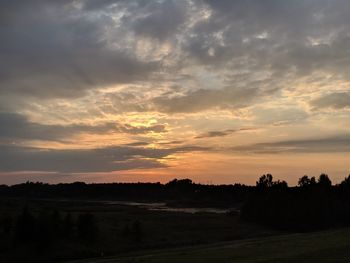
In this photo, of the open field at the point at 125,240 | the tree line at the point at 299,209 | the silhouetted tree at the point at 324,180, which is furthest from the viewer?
the silhouetted tree at the point at 324,180

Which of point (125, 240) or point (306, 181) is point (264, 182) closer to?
point (306, 181)

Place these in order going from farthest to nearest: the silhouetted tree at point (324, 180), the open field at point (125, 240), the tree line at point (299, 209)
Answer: the silhouetted tree at point (324, 180)
the tree line at point (299, 209)
the open field at point (125, 240)

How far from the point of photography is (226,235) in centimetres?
7256

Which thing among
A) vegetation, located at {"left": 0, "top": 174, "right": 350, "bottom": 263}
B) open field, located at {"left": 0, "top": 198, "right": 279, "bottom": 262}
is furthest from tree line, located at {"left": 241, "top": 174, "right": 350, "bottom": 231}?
open field, located at {"left": 0, "top": 198, "right": 279, "bottom": 262}

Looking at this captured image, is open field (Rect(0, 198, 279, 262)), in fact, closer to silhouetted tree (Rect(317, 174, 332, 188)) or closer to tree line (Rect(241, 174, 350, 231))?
tree line (Rect(241, 174, 350, 231))

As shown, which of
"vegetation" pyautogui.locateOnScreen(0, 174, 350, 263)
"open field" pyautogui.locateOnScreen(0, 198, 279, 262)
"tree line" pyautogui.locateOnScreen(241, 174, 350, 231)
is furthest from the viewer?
"tree line" pyautogui.locateOnScreen(241, 174, 350, 231)

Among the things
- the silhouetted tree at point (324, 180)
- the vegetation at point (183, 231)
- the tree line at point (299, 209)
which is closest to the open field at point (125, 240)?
the vegetation at point (183, 231)

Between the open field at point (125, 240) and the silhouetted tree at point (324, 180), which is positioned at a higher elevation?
the silhouetted tree at point (324, 180)

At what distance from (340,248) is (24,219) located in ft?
102

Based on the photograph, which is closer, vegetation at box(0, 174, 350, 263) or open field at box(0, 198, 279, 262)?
vegetation at box(0, 174, 350, 263)

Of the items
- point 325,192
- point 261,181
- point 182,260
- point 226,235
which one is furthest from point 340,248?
point 261,181

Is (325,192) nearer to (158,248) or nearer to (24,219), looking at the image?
(158,248)

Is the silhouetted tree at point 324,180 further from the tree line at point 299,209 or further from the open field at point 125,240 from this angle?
the open field at point 125,240

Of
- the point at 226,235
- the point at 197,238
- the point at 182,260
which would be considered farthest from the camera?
the point at 226,235
